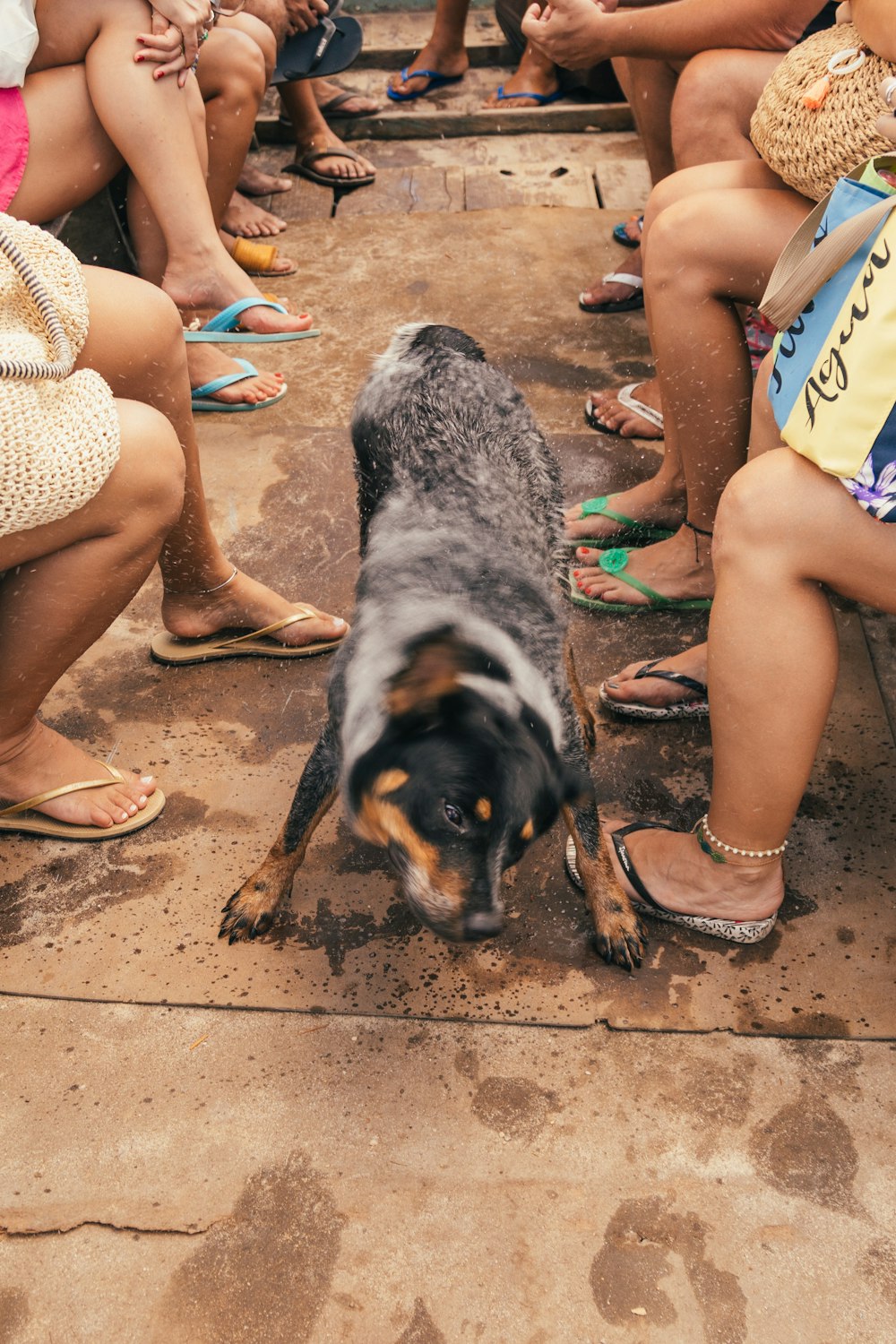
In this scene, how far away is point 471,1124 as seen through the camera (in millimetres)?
2061

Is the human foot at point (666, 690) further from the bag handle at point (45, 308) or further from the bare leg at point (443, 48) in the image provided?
the bare leg at point (443, 48)

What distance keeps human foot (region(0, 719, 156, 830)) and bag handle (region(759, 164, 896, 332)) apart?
6.16 feet

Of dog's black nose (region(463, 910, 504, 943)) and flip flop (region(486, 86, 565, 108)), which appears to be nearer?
dog's black nose (region(463, 910, 504, 943))

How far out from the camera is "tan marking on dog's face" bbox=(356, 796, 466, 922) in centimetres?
188

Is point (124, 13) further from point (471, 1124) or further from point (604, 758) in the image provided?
point (471, 1124)

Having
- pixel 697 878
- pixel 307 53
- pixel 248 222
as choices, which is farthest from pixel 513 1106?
pixel 307 53

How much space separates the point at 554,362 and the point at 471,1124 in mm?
3255

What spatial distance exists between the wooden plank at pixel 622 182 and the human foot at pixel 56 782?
4334 millimetres

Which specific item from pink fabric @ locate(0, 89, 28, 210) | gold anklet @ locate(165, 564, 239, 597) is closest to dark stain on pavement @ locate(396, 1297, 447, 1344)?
gold anklet @ locate(165, 564, 239, 597)

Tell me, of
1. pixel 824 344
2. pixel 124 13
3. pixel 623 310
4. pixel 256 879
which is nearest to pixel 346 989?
pixel 256 879

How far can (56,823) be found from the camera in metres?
2.67

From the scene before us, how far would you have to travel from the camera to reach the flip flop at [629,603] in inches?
130

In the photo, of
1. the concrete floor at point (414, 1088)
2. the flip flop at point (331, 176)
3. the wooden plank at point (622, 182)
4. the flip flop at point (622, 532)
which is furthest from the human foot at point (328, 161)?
the concrete floor at point (414, 1088)

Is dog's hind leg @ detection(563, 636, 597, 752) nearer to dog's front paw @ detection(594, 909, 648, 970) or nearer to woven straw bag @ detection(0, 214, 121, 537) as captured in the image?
dog's front paw @ detection(594, 909, 648, 970)
